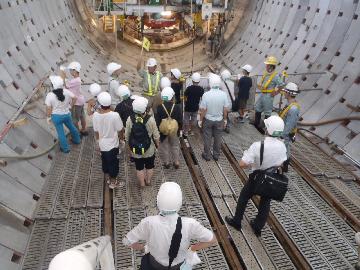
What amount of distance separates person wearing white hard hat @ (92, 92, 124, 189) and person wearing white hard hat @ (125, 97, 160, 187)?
0.18m

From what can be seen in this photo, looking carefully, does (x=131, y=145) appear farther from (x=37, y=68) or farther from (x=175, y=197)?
(x=37, y=68)

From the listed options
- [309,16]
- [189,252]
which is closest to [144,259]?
[189,252]

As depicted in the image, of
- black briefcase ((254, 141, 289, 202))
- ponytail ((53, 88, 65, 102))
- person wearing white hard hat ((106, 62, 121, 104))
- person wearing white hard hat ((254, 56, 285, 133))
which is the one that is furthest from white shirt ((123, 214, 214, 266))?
person wearing white hard hat ((254, 56, 285, 133))

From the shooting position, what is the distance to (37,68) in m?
7.21

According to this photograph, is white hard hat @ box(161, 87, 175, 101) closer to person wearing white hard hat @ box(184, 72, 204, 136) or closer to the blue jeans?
person wearing white hard hat @ box(184, 72, 204, 136)

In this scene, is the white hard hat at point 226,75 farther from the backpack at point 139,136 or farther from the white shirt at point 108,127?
the white shirt at point 108,127

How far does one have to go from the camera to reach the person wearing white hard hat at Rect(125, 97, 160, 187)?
13.8ft

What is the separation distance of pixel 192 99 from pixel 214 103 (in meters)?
0.94

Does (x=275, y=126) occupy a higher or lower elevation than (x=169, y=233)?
higher

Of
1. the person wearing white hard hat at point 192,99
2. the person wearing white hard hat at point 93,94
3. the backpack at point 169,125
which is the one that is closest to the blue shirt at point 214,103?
the backpack at point 169,125

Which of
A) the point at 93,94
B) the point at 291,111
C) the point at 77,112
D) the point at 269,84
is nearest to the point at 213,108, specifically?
the point at 291,111

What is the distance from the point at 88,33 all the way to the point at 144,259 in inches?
411

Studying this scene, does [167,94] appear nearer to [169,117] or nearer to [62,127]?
[169,117]

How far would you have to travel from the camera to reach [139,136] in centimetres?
430
